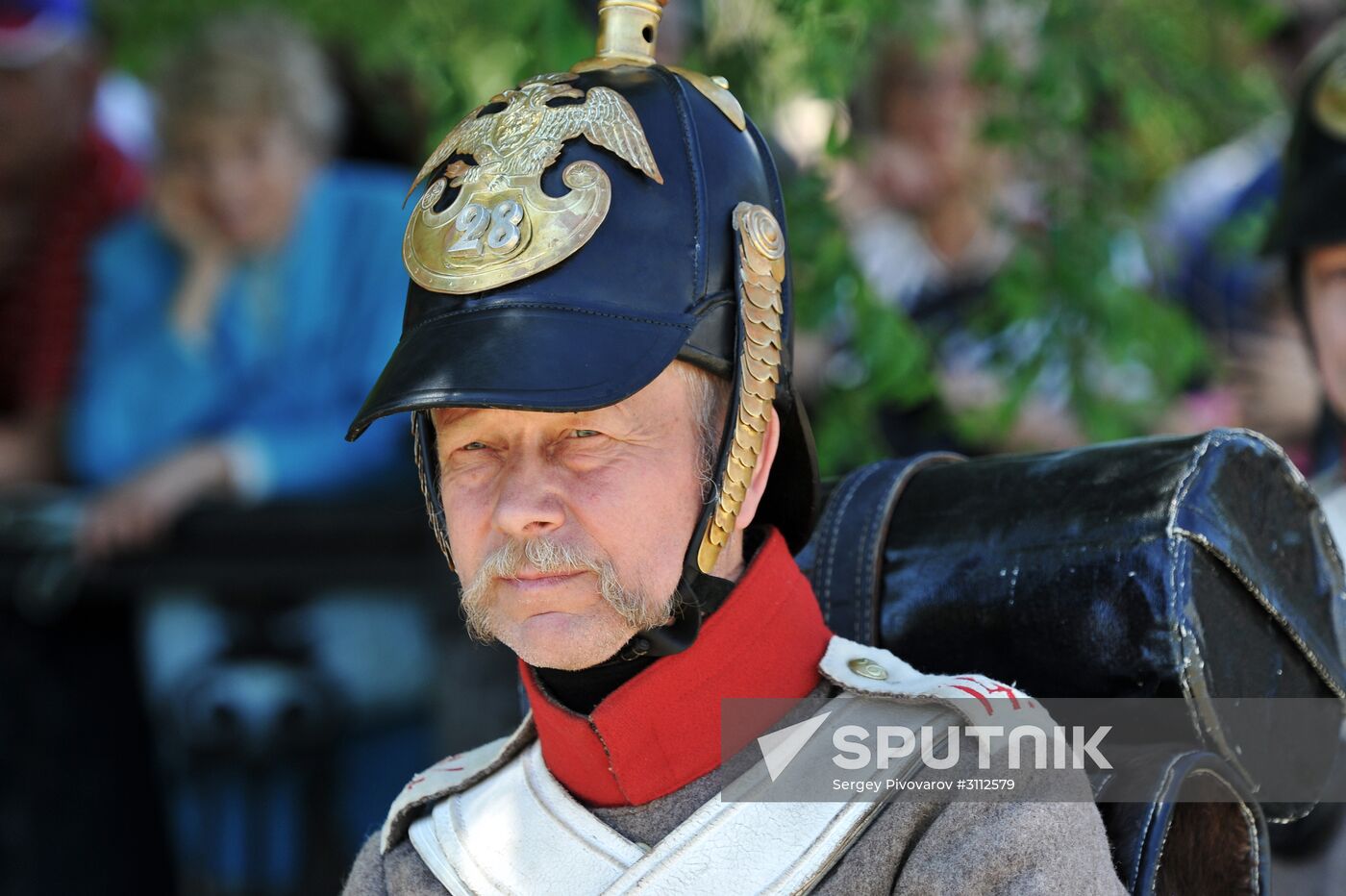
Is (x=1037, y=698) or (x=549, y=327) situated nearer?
(x=549, y=327)

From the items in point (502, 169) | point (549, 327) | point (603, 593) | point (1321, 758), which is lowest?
point (1321, 758)

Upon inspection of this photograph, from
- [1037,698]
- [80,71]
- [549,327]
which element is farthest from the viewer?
[80,71]

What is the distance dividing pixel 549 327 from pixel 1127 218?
2.63m

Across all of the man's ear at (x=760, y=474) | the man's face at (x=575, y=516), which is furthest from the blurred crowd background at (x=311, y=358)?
the man's face at (x=575, y=516)

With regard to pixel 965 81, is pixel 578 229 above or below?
below

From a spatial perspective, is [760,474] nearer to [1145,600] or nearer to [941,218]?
[1145,600]

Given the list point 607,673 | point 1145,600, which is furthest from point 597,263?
point 1145,600

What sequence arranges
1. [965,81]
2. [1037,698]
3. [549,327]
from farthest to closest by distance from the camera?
[965,81]
[1037,698]
[549,327]

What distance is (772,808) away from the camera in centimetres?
221

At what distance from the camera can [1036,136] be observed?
432cm

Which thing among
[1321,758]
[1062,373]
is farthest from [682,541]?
[1062,373]

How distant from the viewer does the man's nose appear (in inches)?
85.7

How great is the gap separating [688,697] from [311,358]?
3018 mm

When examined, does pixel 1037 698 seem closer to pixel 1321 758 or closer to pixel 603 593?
pixel 1321 758
